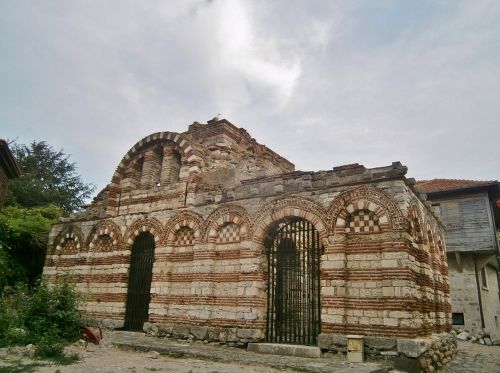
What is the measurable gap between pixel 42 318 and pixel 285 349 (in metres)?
5.14

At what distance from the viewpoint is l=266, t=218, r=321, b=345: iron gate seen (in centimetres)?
888

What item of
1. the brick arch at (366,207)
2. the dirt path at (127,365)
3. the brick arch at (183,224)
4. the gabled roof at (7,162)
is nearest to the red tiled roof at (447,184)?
the brick arch at (366,207)

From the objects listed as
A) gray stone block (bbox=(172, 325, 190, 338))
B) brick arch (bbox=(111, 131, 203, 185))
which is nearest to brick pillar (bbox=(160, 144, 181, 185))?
brick arch (bbox=(111, 131, 203, 185))

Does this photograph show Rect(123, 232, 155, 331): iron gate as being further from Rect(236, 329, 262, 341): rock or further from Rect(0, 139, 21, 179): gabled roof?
Rect(0, 139, 21, 179): gabled roof

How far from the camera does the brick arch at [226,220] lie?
32.7 feet

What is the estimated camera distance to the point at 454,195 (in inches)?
675

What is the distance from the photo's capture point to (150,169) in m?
13.1

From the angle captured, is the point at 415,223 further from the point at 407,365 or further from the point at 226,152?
the point at 226,152

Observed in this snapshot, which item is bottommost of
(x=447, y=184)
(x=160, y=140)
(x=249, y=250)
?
(x=249, y=250)

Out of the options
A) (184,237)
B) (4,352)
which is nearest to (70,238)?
(184,237)

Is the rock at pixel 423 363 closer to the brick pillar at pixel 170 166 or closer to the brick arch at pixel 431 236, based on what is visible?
the brick arch at pixel 431 236

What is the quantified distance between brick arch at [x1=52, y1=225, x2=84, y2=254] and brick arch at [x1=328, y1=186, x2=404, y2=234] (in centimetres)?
866

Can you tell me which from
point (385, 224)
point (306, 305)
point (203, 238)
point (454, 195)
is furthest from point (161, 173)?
point (454, 195)

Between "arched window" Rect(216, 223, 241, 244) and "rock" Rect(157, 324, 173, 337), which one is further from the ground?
"arched window" Rect(216, 223, 241, 244)
